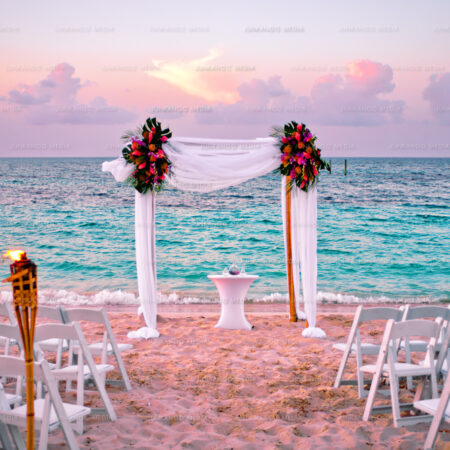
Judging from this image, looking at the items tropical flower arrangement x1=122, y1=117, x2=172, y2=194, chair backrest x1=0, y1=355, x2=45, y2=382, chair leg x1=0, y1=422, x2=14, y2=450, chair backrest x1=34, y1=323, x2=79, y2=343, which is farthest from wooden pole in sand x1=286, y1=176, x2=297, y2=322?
chair backrest x1=0, y1=355, x2=45, y2=382

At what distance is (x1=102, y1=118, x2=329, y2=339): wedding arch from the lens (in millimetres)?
6613

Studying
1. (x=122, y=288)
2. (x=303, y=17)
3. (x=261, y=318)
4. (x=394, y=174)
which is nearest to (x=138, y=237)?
(x=261, y=318)

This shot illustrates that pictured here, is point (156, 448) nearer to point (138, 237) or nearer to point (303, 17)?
point (138, 237)

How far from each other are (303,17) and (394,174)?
41.6 ft

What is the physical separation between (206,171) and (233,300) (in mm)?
1787

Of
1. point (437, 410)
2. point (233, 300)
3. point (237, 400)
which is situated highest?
point (437, 410)

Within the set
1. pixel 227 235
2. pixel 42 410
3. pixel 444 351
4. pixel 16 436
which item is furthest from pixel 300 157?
pixel 227 235

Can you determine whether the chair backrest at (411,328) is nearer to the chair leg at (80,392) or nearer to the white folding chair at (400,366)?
the white folding chair at (400,366)

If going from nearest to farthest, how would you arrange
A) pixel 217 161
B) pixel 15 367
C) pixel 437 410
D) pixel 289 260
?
pixel 15 367
pixel 437 410
pixel 217 161
pixel 289 260

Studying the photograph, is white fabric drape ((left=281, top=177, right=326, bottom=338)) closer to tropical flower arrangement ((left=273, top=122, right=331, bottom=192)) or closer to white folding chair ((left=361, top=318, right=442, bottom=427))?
tropical flower arrangement ((left=273, top=122, right=331, bottom=192))

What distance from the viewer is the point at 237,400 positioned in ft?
14.2

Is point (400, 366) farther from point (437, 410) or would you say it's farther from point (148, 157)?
point (148, 157)

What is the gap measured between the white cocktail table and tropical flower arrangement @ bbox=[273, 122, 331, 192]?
4.78 ft

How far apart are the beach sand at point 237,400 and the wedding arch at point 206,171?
0.68m
